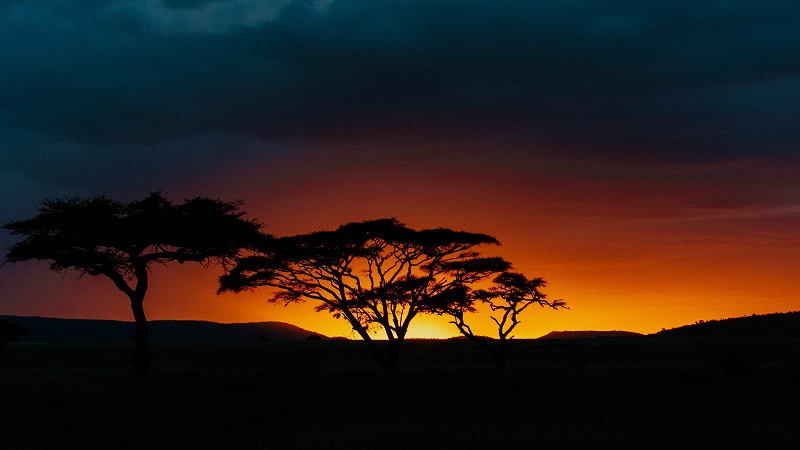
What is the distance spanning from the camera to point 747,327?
7347 inches

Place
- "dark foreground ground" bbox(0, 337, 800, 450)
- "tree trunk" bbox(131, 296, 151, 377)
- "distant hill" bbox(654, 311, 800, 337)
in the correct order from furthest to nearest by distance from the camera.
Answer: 1. "distant hill" bbox(654, 311, 800, 337)
2. "tree trunk" bbox(131, 296, 151, 377)
3. "dark foreground ground" bbox(0, 337, 800, 450)

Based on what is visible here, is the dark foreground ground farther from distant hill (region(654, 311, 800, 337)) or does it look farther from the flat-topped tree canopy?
distant hill (region(654, 311, 800, 337))

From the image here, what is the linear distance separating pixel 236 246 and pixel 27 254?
1062 cm

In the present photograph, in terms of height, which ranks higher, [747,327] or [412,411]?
[747,327]

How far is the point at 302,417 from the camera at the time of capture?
69.7 ft

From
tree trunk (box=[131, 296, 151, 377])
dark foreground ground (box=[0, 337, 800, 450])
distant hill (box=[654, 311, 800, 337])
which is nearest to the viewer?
dark foreground ground (box=[0, 337, 800, 450])

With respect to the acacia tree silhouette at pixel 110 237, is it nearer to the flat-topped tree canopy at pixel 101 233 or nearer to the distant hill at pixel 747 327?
the flat-topped tree canopy at pixel 101 233

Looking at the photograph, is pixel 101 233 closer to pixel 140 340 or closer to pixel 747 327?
pixel 140 340

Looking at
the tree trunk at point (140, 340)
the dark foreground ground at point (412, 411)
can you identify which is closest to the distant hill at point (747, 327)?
the dark foreground ground at point (412, 411)

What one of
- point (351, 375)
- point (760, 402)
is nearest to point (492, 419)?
point (760, 402)

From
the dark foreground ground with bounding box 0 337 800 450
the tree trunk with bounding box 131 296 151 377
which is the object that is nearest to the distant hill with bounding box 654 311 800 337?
the dark foreground ground with bounding box 0 337 800 450

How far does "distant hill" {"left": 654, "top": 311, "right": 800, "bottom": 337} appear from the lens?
18025 cm

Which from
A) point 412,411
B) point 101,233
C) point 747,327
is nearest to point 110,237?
point 101,233

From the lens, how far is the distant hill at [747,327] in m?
180
